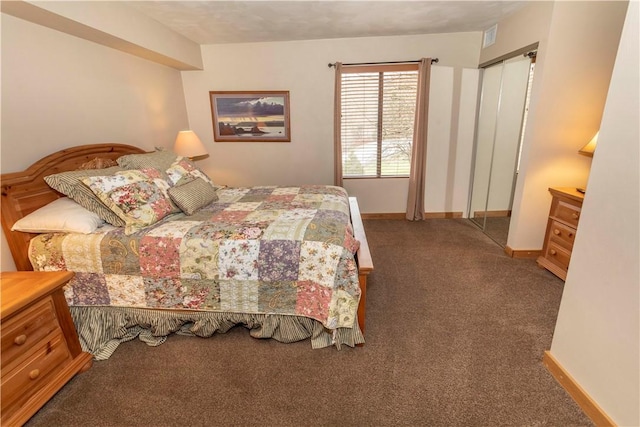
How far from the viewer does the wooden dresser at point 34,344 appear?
1.35 metres

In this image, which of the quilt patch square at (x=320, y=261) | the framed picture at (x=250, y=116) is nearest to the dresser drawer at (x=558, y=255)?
the quilt patch square at (x=320, y=261)

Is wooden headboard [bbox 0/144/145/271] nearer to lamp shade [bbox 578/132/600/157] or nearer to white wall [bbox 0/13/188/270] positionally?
white wall [bbox 0/13/188/270]

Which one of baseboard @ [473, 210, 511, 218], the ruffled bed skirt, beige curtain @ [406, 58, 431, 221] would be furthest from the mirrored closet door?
the ruffled bed skirt

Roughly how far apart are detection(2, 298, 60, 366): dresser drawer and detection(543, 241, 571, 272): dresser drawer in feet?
11.8

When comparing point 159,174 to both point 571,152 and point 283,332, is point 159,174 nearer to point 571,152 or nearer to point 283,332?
point 283,332

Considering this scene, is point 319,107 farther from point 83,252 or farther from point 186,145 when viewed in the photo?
point 83,252

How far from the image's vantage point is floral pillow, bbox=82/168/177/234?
1.90 m

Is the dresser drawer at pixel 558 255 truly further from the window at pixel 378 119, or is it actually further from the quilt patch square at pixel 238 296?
the quilt patch square at pixel 238 296

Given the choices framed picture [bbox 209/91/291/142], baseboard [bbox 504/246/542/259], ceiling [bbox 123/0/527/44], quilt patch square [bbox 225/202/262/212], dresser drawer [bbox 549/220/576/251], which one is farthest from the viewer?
framed picture [bbox 209/91/291/142]

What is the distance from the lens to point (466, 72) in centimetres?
373

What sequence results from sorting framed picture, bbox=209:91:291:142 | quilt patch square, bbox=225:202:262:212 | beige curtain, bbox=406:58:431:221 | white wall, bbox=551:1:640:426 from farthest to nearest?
framed picture, bbox=209:91:291:142
beige curtain, bbox=406:58:431:221
quilt patch square, bbox=225:202:262:212
white wall, bbox=551:1:640:426

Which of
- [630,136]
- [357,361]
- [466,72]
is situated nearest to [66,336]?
[357,361]

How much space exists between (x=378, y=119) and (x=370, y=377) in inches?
125

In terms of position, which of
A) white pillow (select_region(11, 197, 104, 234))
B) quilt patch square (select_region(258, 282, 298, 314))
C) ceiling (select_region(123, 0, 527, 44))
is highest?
ceiling (select_region(123, 0, 527, 44))
